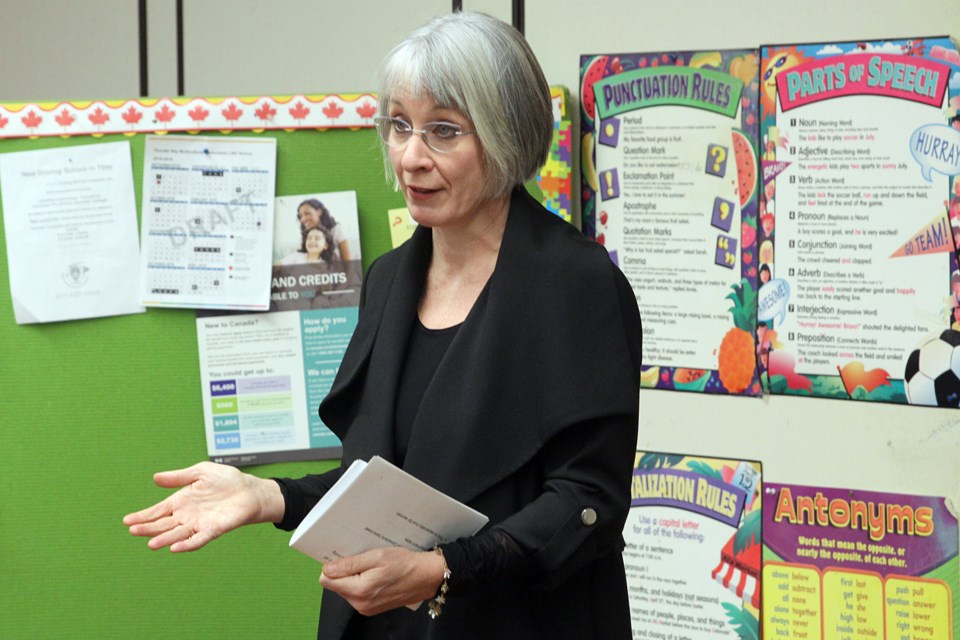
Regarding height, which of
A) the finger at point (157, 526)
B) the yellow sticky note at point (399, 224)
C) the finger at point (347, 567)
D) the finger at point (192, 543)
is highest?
the yellow sticky note at point (399, 224)

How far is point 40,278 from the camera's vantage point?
2.04 meters

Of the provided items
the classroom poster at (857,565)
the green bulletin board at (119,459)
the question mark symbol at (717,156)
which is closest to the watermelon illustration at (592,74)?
the question mark symbol at (717,156)

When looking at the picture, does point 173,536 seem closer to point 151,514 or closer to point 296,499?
point 151,514

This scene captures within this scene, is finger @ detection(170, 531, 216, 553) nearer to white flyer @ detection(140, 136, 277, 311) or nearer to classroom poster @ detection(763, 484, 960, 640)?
white flyer @ detection(140, 136, 277, 311)

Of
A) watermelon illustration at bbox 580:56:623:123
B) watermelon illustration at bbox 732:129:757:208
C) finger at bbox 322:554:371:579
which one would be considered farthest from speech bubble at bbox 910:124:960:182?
finger at bbox 322:554:371:579

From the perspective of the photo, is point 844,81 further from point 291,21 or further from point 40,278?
point 40,278

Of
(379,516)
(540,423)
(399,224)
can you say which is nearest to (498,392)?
(540,423)

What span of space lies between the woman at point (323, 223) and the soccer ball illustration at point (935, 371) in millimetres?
1025

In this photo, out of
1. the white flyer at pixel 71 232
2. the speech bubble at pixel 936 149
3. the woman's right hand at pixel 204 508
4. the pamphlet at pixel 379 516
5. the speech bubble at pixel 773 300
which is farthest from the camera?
the white flyer at pixel 71 232

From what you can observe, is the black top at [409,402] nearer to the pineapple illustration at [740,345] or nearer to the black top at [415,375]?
the black top at [415,375]

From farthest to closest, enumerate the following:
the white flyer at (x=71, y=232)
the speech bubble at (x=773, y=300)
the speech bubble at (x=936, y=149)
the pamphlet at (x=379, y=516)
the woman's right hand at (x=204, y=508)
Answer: the white flyer at (x=71, y=232) → the speech bubble at (x=773, y=300) → the speech bubble at (x=936, y=149) → the woman's right hand at (x=204, y=508) → the pamphlet at (x=379, y=516)

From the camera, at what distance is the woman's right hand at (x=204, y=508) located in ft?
3.53

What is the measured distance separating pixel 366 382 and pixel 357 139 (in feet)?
2.89

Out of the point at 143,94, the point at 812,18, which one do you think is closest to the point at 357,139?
the point at 143,94
